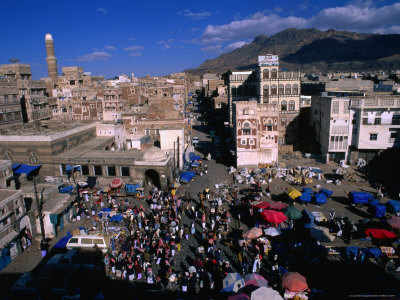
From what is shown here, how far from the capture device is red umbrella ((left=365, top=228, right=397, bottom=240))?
1775 centimetres

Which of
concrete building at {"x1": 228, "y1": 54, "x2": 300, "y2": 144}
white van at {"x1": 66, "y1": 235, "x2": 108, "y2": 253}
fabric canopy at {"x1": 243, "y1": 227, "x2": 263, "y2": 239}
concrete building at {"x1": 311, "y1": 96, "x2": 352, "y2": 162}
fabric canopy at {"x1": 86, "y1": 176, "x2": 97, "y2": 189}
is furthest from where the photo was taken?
concrete building at {"x1": 228, "y1": 54, "x2": 300, "y2": 144}

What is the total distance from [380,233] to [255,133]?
18.9 metres

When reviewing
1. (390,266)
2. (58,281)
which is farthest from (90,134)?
(390,266)

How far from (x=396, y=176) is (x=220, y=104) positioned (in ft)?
146

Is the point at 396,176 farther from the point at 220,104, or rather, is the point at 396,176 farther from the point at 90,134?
the point at 220,104

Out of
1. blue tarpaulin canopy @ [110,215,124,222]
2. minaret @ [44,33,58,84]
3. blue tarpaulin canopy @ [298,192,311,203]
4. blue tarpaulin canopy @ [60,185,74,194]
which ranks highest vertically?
minaret @ [44,33,58,84]

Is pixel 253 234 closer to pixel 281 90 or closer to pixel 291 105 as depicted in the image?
pixel 291 105

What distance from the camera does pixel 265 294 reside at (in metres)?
12.5

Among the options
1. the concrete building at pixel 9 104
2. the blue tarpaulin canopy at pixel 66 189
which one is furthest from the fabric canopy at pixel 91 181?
the concrete building at pixel 9 104

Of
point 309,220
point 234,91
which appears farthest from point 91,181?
point 234,91

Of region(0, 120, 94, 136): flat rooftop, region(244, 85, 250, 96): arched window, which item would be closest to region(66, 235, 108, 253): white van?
region(0, 120, 94, 136): flat rooftop

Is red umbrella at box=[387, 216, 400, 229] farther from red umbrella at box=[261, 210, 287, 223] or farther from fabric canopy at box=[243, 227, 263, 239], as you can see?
fabric canopy at box=[243, 227, 263, 239]

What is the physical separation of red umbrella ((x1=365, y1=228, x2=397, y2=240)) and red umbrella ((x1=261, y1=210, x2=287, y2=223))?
525cm

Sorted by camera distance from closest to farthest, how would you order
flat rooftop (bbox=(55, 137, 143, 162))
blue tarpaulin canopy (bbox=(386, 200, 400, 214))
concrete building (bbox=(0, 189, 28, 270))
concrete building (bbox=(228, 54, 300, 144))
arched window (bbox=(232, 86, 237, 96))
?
concrete building (bbox=(0, 189, 28, 270)) → blue tarpaulin canopy (bbox=(386, 200, 400, 214)) → flat rooftop (bbox=(55, 137, 143, 162)) → concrete building (bbox=(228, 54, 300, 144)) → arched window (bbox=(232, 86, 237, 96))
